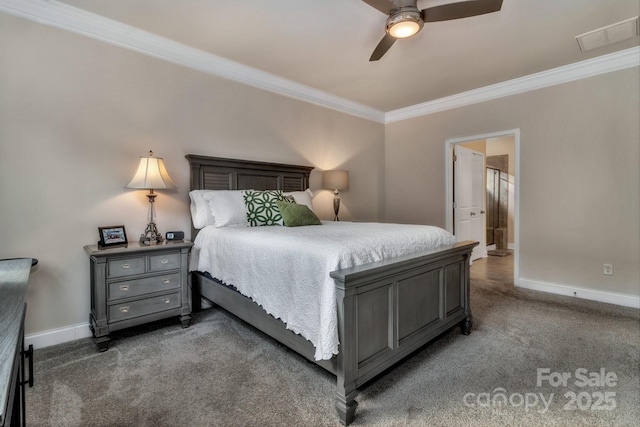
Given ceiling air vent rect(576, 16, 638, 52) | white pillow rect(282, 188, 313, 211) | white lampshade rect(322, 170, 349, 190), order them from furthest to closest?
white lampshade rect(322, 170, 349, 190) < white pillow rect(282, 188, 313, 211) < ceiling air vent rect(576, 16, 638, 52)

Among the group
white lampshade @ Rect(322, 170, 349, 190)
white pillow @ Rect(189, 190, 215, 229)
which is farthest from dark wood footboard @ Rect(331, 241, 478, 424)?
white lampshade @ Rect(322, 170, 349, 190)

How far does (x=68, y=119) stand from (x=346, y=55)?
8.43ft

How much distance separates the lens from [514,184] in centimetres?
406

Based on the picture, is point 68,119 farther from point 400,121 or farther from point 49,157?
point 400,121

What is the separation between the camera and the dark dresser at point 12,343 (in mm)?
566

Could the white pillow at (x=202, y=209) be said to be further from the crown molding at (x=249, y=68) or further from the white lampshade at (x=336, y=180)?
the white lampshade at (x=336, y=180)

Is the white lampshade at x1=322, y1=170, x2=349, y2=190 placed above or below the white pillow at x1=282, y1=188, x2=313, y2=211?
above

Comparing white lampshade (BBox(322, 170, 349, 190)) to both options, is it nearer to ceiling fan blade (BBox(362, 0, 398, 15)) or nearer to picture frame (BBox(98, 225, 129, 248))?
ceiling fan blade (BBox(362, 0, 398, 15))

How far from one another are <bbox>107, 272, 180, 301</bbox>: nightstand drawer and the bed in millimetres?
316

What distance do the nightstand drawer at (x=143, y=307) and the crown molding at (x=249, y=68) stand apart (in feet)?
7.28

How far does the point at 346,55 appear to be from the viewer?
3164 millimetres

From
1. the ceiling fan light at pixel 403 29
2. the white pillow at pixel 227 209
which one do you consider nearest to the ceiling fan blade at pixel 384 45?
the ceiling fan light at pixel 403 29

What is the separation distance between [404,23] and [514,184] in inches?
115

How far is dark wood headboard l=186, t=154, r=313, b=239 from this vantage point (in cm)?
309
